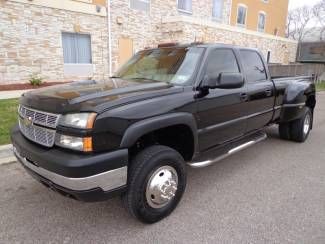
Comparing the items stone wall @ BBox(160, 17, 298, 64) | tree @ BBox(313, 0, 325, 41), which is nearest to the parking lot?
stone wall @ BBox(160, 17, 298, 64)

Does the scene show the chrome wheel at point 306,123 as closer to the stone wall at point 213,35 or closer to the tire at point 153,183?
the tire at point 153,183

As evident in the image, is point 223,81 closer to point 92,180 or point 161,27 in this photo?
Answer: point 92,180

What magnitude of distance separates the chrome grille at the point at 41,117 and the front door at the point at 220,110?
1550 mm

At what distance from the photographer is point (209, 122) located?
3.27 metres

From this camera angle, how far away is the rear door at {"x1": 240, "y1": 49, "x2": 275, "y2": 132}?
13.4 feet

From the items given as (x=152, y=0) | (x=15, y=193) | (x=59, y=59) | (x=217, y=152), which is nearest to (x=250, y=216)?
(x=217, y=152)

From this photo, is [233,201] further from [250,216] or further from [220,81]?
[220,81]

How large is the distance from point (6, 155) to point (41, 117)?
7.75ft

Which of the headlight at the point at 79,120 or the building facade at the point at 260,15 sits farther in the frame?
the building facade at the point at 260,15

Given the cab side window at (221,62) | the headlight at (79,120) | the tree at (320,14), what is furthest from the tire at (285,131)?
the tree at (320,14)

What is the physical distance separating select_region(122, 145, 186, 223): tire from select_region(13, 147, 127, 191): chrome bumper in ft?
0.52

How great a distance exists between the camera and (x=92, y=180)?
7.13ft

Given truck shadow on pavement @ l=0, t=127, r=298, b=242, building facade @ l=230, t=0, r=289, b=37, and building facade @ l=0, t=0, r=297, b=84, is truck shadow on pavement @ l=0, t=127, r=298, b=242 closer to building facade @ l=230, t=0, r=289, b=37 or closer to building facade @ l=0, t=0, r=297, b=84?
building facade @ l=0, t=0, r=297, b=84

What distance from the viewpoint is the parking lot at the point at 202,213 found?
2539mm
